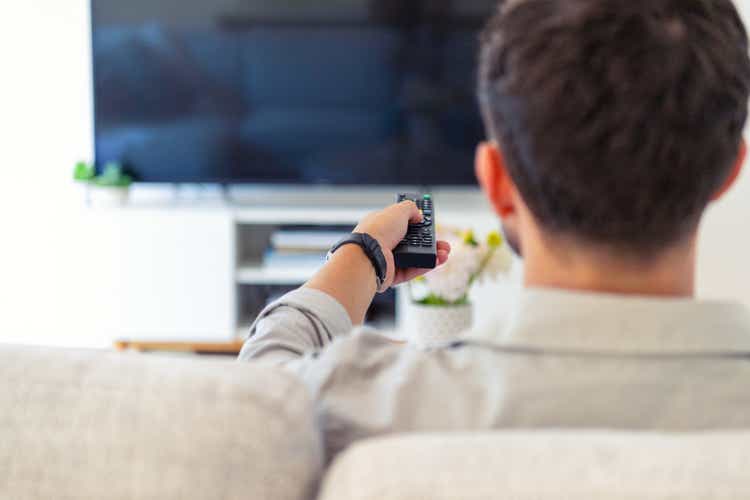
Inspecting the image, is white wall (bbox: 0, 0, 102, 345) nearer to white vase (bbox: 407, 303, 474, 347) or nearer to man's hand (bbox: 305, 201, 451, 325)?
white vase (bbox: 407, 303, 474, 347)

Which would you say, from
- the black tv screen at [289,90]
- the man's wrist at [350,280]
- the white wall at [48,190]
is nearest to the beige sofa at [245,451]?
the man's wrist at [350,280]

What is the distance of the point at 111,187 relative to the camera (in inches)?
136

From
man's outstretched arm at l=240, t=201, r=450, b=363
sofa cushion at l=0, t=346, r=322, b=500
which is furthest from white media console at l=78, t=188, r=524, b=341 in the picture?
sofa cushion at l=0, t=346, r=322, b=500

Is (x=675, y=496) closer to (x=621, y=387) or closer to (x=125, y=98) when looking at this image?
(x=621, y=387)

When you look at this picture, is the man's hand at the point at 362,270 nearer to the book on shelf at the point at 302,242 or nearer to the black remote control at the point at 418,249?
the black remote control at the point at 418,249

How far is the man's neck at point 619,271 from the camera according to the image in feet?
2.34

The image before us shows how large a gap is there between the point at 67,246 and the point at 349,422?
3.24 meters

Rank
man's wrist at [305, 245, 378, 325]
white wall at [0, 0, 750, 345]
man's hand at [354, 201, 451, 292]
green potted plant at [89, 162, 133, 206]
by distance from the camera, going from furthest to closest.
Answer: white wall at [0, 0, 750, 345] → green potted plant at [89, 162, 133, 206] → man's hand at [354, 201, 451, 292] → man's wrist at [305, 245, 378, 325]

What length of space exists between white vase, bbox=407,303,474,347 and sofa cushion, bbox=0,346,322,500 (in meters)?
1.47

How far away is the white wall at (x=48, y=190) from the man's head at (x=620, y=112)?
3.01 m

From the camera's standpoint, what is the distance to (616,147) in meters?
0.66

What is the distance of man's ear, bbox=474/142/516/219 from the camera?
75 cm

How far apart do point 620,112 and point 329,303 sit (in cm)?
39

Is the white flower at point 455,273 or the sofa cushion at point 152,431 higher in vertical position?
the sofa cushion at point 152,431
